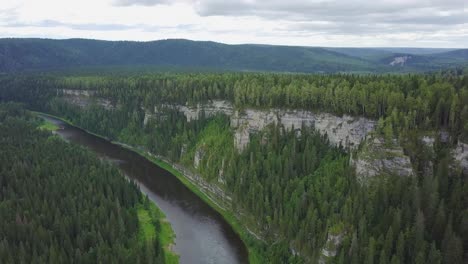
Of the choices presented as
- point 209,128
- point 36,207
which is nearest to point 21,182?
point 36,207

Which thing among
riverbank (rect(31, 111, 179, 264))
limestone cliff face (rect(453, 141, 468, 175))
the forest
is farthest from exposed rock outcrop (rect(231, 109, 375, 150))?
riverbank (rect(31, 111, 179, 264))

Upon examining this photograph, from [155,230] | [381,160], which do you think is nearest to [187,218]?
[155,230]

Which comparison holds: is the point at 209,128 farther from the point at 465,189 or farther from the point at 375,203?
the point at 465,189

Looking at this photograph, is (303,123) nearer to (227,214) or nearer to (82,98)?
(227,214)

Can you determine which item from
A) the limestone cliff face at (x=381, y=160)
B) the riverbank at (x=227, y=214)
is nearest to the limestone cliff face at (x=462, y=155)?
the limestone cliff face at (x=381, y=160)

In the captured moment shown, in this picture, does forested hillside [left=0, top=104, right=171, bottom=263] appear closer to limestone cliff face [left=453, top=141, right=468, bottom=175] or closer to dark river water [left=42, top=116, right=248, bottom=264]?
dark river water [left=42, top=116, right=248, bottom=264]
